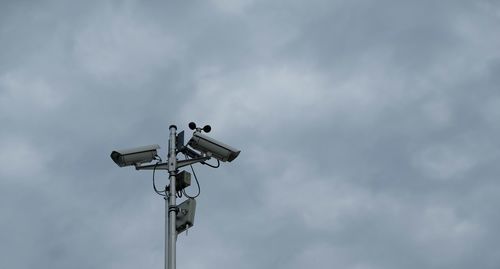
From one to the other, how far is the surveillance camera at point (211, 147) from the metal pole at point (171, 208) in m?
0.39

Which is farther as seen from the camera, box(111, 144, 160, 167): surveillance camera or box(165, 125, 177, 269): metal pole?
box(111, 144, 160, 167): surveillance camera

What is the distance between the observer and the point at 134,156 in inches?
660

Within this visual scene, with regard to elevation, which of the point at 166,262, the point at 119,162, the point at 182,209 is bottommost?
the point at 166,262

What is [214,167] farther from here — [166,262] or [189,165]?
[166,262]

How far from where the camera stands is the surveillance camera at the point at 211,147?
17000 mm

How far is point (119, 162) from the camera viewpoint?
16.7 metres

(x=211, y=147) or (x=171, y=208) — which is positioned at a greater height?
(x=211, y=147)

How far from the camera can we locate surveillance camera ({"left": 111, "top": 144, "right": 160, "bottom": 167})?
54.6 ft

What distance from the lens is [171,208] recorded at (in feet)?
52.9

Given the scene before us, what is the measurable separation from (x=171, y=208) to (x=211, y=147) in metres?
1.58

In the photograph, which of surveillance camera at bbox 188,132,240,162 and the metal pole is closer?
the metal pole

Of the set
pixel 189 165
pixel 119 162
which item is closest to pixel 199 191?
pixel 189 165

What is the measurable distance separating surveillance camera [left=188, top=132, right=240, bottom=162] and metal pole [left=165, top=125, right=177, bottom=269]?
0.39 meters

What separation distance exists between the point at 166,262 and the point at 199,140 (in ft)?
8.82
